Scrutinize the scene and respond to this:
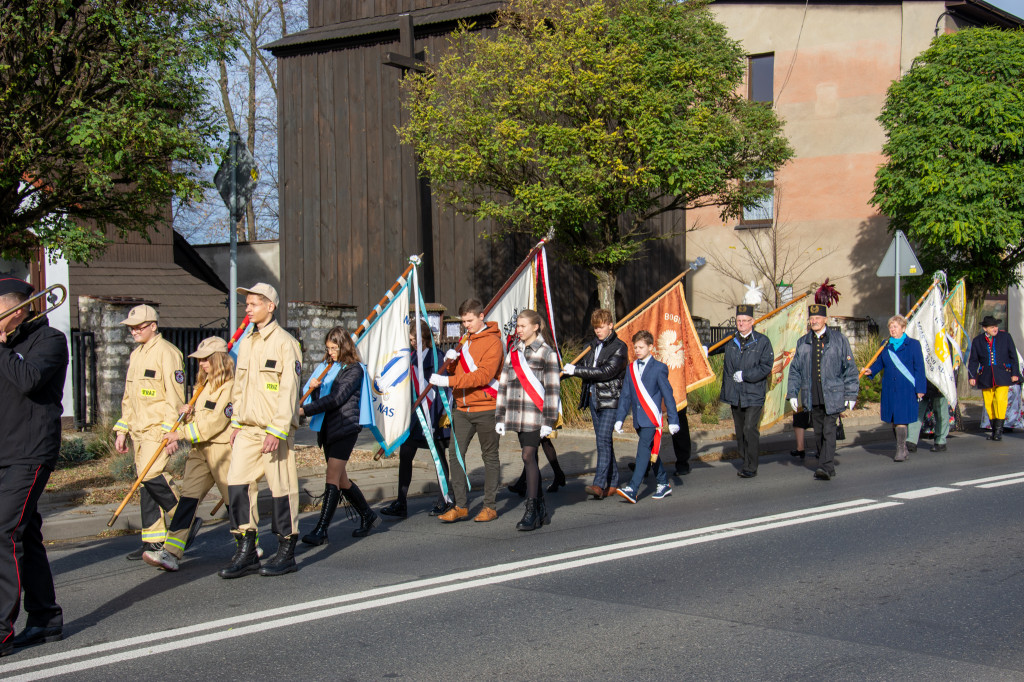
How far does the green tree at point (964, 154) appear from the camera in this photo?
62.8 ft

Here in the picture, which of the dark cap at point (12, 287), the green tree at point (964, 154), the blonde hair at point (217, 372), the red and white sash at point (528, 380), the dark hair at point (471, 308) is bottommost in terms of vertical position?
the red and white sash at point (528, 380)

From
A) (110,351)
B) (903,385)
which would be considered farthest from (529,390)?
(110,351)

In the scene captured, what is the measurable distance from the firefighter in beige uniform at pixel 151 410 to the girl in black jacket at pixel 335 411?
3.29ft

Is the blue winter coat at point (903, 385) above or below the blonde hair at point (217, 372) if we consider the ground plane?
below

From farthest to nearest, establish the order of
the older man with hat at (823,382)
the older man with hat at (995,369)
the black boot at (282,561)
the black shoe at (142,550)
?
the older man with hat at (995,369) → the older man with hat at (823,382) → the black shoe at (142,550) → the black boot at (282,561)

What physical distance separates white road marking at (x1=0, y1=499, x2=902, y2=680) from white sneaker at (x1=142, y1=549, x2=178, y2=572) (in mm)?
1394

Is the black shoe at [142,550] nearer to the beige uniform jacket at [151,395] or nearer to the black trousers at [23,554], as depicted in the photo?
the beige uniform jacket at [151,395]

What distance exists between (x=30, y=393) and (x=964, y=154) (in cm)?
1891

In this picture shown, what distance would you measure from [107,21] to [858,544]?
26.7 ft

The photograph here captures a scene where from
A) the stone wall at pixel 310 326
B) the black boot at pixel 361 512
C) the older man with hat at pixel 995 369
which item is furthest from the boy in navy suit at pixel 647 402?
the older man with hat at pixel 995 369

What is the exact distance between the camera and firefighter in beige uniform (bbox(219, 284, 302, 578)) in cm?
644

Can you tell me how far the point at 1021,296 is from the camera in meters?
27.8

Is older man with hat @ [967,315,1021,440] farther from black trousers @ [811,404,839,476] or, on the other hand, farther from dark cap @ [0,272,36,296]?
dark cap @ [0,272,36,296]

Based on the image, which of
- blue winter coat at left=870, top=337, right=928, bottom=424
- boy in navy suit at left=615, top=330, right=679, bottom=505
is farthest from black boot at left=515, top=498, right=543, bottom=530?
blue winter coat at left=870, top=337, right=928, bottom=424
